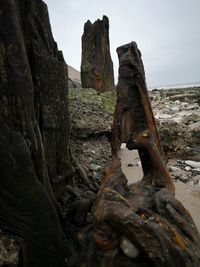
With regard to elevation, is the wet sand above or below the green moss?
below

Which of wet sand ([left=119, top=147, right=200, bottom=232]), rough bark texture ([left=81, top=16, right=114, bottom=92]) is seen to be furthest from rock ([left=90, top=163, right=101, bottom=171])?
rough bark texture ([left=81, top=16, right=114, bottom=92])

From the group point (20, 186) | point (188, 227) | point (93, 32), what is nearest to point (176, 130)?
point (188, 227)

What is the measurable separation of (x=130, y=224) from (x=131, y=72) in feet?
4.15

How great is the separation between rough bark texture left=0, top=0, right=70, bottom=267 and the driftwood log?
14.8 inches

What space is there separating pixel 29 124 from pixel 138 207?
93 cm

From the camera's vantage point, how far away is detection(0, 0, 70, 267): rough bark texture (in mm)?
1609

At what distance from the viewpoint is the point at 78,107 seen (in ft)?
19.9

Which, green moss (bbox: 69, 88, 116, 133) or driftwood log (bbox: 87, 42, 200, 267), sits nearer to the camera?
driftwood log (bbox: 87, 42, 200, 267)

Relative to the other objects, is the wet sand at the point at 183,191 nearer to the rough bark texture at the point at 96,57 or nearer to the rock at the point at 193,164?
the rock at the point at 193,164

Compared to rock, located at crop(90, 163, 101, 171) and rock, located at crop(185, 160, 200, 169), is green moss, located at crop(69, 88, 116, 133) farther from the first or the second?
rock, located at crop(185, 160, 200, 169)

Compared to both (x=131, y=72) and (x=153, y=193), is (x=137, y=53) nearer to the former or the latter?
(x=131, y=72)

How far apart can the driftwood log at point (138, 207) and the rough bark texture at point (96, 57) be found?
7384 mm

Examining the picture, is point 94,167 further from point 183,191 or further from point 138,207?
point 138,207

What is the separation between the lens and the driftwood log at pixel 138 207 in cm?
167
